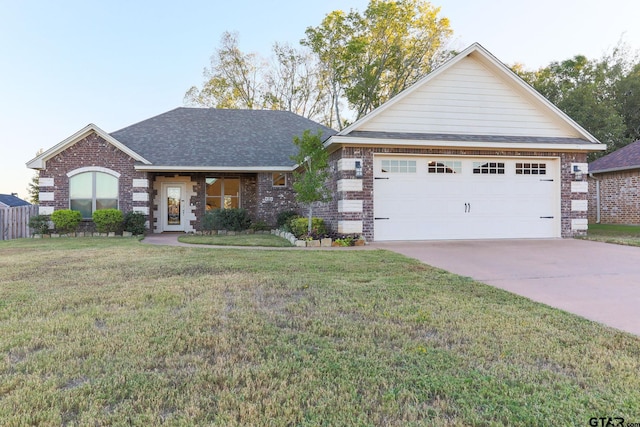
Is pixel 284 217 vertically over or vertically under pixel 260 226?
over

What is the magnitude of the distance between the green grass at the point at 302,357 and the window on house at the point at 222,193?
11.1m

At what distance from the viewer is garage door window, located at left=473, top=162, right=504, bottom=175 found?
37.0 feet

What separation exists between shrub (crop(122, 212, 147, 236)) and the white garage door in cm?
880

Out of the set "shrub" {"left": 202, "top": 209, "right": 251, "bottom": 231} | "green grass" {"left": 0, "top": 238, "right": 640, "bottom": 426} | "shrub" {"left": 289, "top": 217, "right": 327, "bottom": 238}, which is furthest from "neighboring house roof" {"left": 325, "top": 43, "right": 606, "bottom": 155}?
"green grass" {"left": 0, "top": 238, "right": 640, "bottom": 426}

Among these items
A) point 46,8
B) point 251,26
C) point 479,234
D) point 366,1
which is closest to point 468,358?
point 479,234

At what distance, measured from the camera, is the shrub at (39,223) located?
1298cm

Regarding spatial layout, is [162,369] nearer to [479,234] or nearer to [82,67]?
[479,234]

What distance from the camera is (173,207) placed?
52.7ft

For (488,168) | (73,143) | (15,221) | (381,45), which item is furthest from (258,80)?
(488,168)

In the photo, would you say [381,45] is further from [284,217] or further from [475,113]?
[284,217]

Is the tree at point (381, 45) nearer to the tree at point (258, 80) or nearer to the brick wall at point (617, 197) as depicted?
the tree at point (258, 80)

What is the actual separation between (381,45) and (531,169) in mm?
20732

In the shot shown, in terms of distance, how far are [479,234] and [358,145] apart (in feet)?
15.3

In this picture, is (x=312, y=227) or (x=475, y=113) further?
(x=475, y=113)
